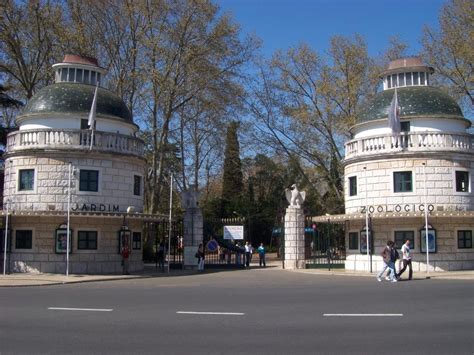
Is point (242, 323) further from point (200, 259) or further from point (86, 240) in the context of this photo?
point (200, 259)

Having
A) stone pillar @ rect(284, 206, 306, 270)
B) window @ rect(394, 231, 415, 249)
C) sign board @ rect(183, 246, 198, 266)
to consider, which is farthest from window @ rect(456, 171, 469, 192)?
sign board @ rect(183, 246, 198, 266)

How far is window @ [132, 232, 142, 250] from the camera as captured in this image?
33031 mm

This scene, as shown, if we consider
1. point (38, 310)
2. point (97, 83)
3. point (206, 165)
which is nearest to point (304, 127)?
point (206, 165)

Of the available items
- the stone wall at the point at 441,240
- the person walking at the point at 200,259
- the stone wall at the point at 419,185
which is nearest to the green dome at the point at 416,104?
the stone wall at the point at 419,185

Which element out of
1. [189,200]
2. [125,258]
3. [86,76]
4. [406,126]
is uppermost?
[86,76]

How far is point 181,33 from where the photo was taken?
43156mm

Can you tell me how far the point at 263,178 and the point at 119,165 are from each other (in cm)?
3412

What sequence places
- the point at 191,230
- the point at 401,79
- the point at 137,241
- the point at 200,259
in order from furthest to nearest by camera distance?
the point at 401,79
the point at 191,230
the point at 137,241
the point at 200,259

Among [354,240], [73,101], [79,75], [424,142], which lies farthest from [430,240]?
[79,75]

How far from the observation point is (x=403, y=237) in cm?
3148

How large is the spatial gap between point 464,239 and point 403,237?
348 cm

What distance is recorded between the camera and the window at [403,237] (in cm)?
3130

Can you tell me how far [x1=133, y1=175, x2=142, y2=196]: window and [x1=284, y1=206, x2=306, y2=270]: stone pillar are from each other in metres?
9.28

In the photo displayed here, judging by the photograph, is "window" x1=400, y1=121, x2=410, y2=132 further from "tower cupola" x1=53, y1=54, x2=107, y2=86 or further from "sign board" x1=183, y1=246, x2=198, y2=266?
"tower cupola" x1=53, y1=54, x2=107, y2=86
